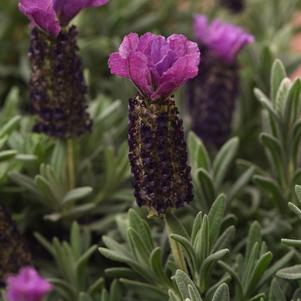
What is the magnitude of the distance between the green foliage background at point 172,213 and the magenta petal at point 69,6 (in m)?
0.17

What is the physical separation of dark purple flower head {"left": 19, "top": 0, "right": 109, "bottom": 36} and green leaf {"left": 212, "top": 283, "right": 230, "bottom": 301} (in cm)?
37

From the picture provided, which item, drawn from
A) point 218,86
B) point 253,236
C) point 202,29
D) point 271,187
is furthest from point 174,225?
point 202,29

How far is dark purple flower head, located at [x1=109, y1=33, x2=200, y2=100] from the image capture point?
2.40 feet

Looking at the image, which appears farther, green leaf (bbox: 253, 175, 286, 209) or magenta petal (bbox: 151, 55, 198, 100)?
green leaf (bbox: 253, 175, 286, 209)

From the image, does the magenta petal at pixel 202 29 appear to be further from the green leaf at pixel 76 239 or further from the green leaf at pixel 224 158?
the green leaf at pixel 76 239

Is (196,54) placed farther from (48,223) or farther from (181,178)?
(48,223)

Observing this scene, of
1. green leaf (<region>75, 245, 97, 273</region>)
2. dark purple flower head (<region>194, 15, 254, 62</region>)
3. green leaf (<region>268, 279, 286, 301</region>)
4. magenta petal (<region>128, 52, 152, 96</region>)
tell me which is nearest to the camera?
magenta petal (<region>128, 52, 152, 96</region>)

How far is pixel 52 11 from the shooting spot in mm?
836

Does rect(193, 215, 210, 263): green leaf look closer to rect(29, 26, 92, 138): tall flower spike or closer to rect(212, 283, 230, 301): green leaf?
rect(212, 283, 230, 301): green leaf

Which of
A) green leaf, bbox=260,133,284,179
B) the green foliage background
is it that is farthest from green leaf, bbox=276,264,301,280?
green leaf, bbox=260,133,284,179

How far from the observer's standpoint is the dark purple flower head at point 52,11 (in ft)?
2.69

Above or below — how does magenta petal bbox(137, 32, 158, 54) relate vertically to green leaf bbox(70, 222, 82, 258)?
above

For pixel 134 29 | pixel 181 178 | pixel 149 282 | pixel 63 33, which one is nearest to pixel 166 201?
pixel 181 178

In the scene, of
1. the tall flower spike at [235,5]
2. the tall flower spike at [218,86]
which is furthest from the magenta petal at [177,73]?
the tall flower spike at [235,5]
